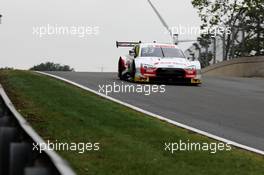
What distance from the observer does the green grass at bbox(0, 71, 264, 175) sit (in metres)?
7.59

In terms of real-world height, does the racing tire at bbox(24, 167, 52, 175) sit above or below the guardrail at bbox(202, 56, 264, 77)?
above

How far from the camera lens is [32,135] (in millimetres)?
6867

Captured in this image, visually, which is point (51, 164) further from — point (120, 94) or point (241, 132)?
point (120, 94)

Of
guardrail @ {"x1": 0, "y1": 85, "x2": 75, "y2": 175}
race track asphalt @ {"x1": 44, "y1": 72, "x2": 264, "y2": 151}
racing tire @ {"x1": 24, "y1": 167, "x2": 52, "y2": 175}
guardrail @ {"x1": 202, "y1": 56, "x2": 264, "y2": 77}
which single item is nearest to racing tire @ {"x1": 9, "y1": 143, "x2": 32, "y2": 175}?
guardrail @ {"x1": 0, "y1": 85, "x2": 75, "y2": 175}

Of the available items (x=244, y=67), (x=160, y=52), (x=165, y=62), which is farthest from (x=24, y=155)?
(x=244, y=67)

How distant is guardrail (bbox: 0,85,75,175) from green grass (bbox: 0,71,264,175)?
2.31 ft

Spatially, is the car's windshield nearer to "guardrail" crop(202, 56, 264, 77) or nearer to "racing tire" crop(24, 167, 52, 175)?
"guardrail" crop(202, 56, 264, 77)

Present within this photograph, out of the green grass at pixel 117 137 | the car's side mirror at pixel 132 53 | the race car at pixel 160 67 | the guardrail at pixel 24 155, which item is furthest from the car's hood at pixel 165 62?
the guardrail at pixel 24 155

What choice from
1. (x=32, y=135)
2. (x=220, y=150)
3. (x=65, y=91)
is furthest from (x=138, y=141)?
(x=65, y=91)

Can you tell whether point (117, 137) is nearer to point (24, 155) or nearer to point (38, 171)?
point (24, 155)

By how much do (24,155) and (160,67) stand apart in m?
15.1

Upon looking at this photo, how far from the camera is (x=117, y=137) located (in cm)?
942

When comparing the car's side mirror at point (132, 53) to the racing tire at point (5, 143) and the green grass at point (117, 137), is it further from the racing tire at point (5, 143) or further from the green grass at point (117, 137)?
the racing tire at point (5, 143)

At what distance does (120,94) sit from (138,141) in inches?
304
